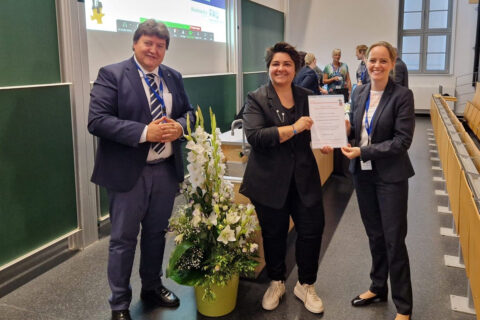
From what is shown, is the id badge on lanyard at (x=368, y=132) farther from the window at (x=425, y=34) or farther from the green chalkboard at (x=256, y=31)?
the window at (x=425, y=34)

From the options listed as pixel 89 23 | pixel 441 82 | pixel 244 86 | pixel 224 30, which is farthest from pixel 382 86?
pixel 441 82

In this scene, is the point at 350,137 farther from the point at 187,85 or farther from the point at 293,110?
the point at 187,85

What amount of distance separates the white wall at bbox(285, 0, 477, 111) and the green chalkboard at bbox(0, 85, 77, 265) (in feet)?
27.8

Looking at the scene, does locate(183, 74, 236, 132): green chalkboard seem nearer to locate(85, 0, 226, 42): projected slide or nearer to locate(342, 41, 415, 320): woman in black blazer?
locate(85, 0, 226, 42): projected slide

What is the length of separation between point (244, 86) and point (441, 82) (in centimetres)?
647

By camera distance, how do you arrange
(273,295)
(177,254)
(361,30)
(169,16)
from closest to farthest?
(177,254), (273,295), (169,16), (361,30)

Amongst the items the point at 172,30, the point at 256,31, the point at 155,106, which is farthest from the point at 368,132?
the point at 256,31

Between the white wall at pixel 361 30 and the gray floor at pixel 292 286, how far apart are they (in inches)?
325

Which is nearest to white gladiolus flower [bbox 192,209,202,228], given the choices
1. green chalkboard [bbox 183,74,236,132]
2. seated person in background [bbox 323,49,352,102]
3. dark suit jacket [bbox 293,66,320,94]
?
green chalkboard [bbox 183,74,236,132]

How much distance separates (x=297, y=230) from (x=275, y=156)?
0.47 m

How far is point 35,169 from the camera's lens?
3023 millimetres

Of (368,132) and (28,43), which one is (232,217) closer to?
(368,132)

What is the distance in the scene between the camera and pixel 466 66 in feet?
36.3

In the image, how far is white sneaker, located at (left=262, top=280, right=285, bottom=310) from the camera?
2.54m
